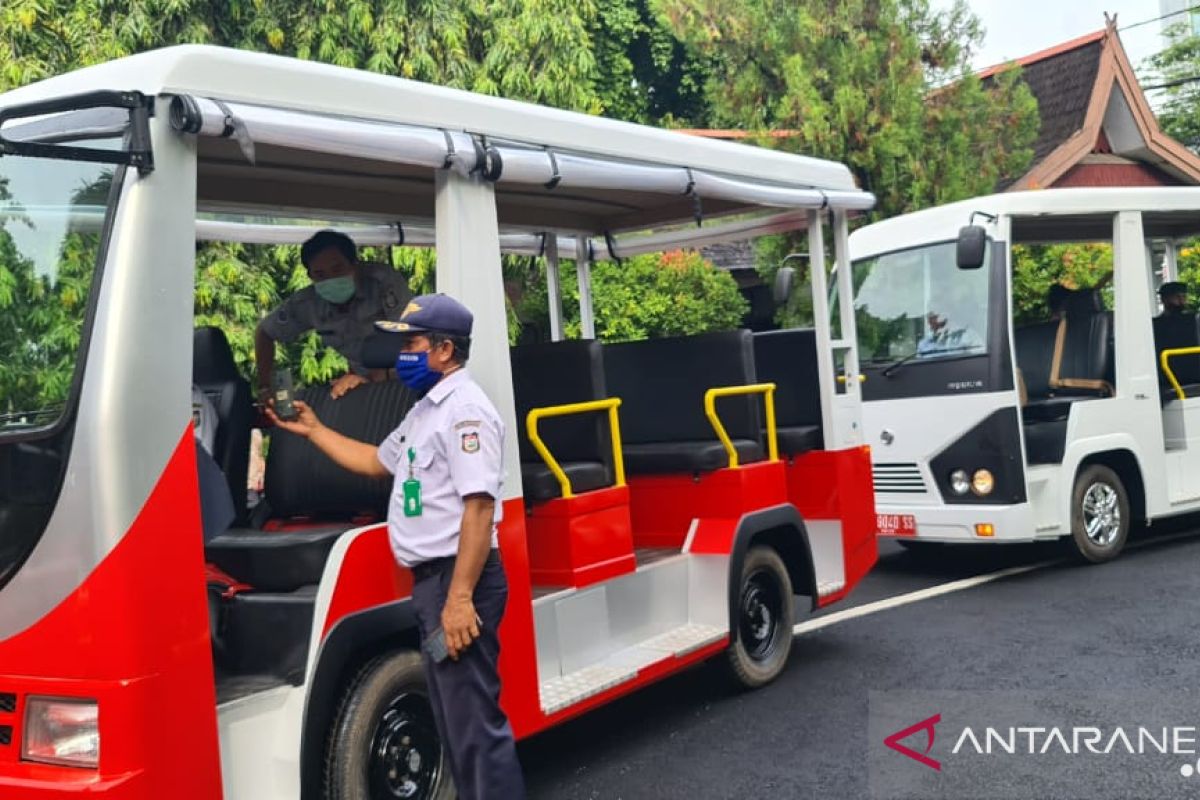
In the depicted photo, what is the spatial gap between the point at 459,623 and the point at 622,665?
157cm

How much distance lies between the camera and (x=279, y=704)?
3.62m

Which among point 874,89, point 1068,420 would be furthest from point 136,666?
point 874,89

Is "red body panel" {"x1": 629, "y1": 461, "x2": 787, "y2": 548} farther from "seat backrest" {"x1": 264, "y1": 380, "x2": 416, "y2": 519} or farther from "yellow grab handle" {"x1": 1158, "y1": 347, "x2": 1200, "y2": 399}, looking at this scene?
"yellow grab handle" {"x1": 1158, "y1": 347, "x2": 1200, "y2": 399}

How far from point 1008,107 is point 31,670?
535 inches

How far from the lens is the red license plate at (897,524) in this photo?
27.7 ft

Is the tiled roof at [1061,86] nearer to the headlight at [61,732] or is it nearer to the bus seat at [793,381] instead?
the bus seat at [793,381]

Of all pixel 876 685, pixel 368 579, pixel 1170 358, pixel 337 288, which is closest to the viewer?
pixel 368 579

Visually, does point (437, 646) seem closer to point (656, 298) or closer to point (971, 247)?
point (971, 247)

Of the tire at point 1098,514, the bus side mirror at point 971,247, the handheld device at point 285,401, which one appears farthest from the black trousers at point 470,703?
the tire at point 1098,514

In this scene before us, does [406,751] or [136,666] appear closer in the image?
[136,666]

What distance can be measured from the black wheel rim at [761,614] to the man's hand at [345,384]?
7.58ft

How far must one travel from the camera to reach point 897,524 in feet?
27.9

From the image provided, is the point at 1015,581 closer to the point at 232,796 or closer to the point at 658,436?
the point at 658,436

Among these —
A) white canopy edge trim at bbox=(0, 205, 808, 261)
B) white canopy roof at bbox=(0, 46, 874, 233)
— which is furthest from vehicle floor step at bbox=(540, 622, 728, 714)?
white canopy edge trim at bbox=(0, 205, 808, 261)
